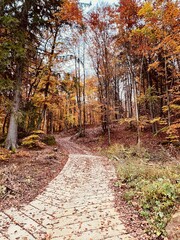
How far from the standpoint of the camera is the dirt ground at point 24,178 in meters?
4.75

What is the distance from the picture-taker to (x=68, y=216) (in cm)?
381

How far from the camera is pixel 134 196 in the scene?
4574 millimetres

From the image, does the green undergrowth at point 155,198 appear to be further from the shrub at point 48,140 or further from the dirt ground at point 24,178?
the shrub at point 48,140

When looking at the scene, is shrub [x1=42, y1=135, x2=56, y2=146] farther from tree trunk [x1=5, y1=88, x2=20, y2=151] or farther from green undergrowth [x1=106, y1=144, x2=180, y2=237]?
green undergrowth [x1=106, y1=144, x2=180, y2=237]

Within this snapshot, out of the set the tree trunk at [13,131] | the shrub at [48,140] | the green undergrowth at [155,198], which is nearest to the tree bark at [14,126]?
the tree trunk at [13,131]

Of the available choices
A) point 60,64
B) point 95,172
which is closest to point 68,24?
point 60,64

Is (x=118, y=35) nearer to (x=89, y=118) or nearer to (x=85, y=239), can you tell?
(x=85, y=239)

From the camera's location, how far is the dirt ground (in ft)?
15.6

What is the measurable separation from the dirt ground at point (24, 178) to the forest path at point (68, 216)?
1.02ft

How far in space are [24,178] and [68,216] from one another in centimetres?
272

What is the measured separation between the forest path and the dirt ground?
1.02 feet

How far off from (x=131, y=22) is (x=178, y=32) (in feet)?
10.8

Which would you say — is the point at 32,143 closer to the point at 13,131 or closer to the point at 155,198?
the point at 13,131

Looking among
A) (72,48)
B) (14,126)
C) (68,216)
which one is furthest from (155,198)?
(72,48)
